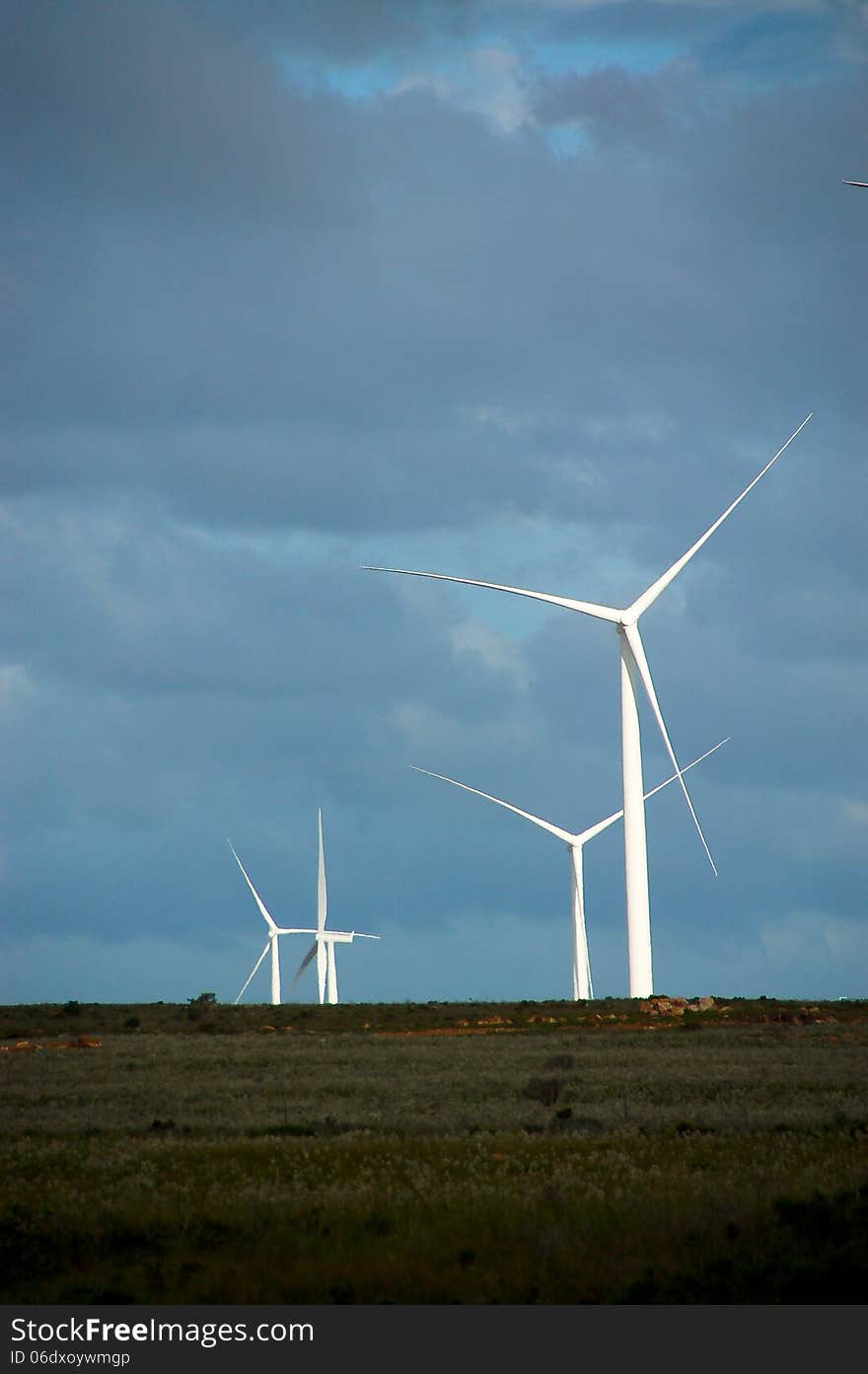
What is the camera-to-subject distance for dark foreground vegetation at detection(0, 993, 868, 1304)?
1950cm

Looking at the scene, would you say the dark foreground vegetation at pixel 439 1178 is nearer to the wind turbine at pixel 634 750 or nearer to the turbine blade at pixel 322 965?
the wind turbine at pixel 634 750

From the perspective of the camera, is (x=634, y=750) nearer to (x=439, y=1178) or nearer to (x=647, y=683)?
(x=647, y=683)

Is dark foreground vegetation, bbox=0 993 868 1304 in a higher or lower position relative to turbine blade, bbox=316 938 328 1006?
lower

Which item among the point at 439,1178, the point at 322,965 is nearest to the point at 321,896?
the point at 322,965

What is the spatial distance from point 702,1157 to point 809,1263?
10420 mm

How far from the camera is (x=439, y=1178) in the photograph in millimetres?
26797

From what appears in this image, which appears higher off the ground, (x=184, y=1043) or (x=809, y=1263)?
(x=184, y=1043)

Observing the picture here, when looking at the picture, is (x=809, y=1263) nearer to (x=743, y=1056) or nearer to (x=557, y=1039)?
(x=743, y=1056)

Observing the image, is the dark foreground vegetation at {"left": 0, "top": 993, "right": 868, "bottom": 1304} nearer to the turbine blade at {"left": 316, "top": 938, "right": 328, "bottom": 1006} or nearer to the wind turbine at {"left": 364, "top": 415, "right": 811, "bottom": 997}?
the wind turbine at {"left": 364, "top": 415, "right": 811, "bottom": 997}

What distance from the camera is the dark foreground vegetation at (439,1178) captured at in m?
19.5

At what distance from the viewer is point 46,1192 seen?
26.5 m

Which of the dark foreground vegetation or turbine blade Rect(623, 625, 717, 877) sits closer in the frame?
the dark foreground vegetation
